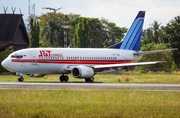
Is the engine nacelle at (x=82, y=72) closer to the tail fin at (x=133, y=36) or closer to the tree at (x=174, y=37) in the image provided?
the tail fin at (x=133, y=36)

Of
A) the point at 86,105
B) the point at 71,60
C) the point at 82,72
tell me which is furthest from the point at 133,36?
the point at 86,105

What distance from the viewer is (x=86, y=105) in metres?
19.3

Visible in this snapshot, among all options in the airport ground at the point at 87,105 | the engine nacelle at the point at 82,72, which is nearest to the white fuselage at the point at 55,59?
the engine nacelle at the point at 82,72

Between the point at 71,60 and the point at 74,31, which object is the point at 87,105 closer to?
the point at 71,60

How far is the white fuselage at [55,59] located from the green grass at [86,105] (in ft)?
53.8

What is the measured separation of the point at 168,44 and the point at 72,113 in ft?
269

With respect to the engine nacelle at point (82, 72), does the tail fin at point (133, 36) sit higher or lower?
higher

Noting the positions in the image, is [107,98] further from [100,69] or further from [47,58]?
[100,69]

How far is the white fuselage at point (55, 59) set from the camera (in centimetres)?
4103

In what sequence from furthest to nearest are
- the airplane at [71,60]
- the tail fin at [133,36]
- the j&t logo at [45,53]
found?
the tail fin at [133,36], the j&t logo at [45,53], the airplane at [71,60]

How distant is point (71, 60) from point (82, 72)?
298cm

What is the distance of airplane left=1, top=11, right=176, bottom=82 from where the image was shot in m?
41.2

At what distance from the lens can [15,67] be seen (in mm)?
Result: 40562

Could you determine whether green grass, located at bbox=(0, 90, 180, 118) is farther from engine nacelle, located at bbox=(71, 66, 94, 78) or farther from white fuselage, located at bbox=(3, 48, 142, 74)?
engine nacelle, located at bbox=(71, 66, 94, 78)
